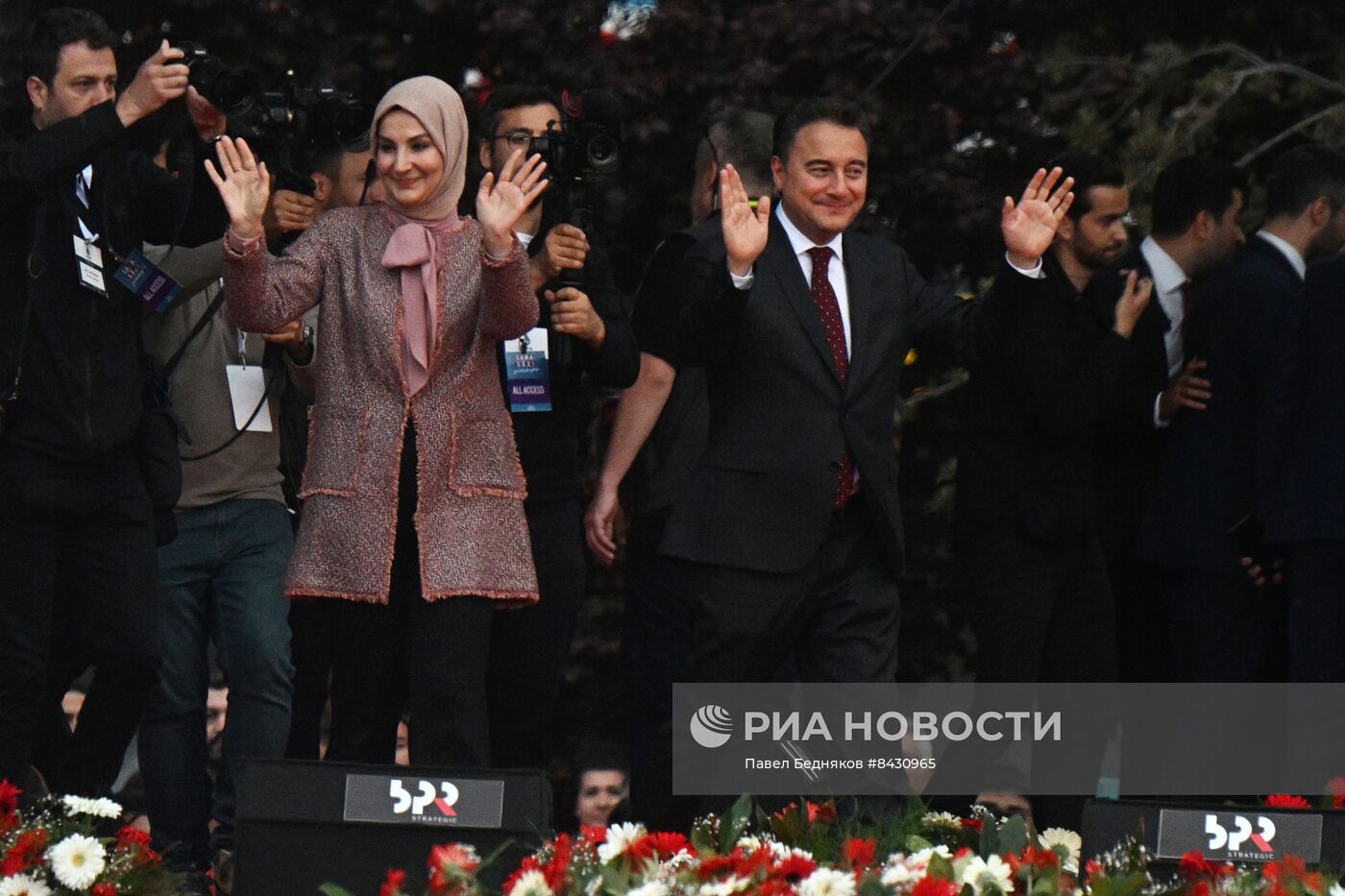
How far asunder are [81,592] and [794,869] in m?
2.32

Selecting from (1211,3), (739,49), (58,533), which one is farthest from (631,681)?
(1211,3)

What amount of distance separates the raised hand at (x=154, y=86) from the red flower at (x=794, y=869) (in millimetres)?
2400

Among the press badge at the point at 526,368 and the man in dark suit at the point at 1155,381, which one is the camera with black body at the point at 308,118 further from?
the man in dark suit at the point at 1155,381

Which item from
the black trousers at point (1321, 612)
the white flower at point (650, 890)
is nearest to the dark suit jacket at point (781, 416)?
the black trousers at point (1321, 612)

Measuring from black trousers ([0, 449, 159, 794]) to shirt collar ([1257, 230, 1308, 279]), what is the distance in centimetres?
322

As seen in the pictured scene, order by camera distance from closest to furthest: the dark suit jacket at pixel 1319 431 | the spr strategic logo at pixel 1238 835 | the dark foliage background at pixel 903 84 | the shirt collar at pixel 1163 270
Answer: the spr strategic logo at pixel 1238 835 → the dark suit jacket at pixel 1319 431 → the shirt collar at pixel 1163 270 → the dark foliage background at pixel 903 84

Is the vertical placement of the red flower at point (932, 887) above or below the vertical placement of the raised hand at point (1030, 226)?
below

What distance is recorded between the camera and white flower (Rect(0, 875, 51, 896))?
13.0 ft

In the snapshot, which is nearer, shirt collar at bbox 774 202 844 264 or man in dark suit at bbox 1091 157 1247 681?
shirt collar at bbox 774 202 844 264

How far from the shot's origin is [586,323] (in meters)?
5.47

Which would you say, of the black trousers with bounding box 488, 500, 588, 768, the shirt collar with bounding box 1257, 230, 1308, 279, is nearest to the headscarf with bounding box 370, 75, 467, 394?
the black trousers with bounding box 488, 500, 588, 768

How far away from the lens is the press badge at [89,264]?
5332mm

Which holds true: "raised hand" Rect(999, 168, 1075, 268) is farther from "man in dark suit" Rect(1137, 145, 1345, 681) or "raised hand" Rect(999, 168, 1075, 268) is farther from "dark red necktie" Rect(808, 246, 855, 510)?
"man in dark suit" Rect(1137, 145, 1345, 681)

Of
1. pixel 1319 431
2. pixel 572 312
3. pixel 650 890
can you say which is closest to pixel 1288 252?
pixel 1319 431
